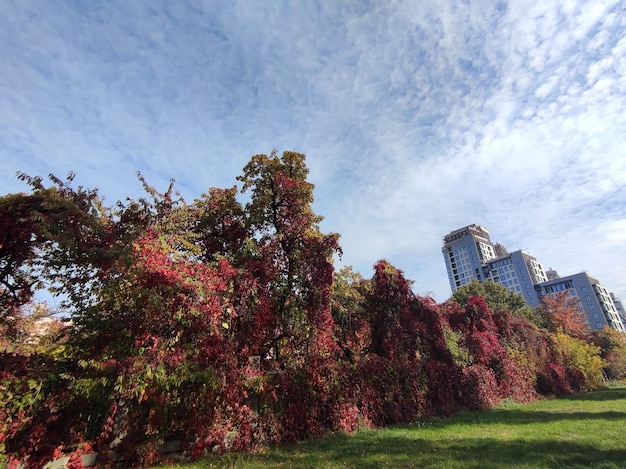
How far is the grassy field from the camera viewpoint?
19.6 feet

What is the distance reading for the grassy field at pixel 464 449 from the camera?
19.6 ft

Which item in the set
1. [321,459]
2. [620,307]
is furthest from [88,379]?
[620,307]

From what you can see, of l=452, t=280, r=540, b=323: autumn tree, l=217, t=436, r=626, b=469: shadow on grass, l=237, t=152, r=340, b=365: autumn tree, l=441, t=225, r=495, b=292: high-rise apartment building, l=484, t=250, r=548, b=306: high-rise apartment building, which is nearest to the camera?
l=217, t=436, r=626, b=469: shadow on grass

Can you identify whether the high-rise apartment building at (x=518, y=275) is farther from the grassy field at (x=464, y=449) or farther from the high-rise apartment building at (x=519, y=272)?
the grassy field at (x=464, y=449)

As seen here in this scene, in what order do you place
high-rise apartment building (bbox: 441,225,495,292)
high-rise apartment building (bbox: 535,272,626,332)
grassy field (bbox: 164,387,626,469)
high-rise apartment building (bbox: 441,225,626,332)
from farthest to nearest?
1. high-rise apartment building (bbox: 441,225,495,292)
2. high-rise apartment building (bbox: 441,225,626,332)
3. high-rise apartment building (bbox: 535,272,626,332)
4. grassy field (bbox: 164,387,626,469)

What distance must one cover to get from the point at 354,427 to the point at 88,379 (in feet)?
23.5

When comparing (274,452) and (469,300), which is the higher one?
(469,300)

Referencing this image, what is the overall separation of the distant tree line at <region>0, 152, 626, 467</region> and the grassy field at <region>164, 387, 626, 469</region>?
3.23ft

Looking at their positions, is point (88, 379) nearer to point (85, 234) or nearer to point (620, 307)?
point (85, 234)

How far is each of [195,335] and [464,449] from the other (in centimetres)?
635

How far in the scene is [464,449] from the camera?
6.99 m

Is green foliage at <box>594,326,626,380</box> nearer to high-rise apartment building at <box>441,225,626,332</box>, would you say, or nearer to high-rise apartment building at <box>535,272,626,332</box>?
high-rise apartment building at <box>441,225,626,332</box>

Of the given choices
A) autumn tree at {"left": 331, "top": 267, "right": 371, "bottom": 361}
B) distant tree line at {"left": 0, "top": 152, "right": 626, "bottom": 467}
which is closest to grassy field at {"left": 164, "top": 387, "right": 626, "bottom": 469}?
distant tree line at {"left": 0, "top": 152, "right": 626, "bottom": 467}

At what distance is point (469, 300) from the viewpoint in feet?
65.0
